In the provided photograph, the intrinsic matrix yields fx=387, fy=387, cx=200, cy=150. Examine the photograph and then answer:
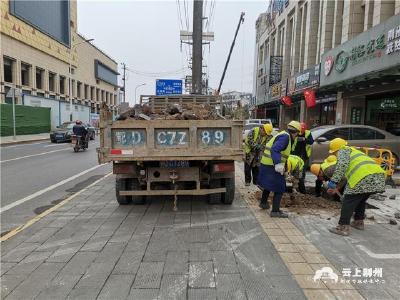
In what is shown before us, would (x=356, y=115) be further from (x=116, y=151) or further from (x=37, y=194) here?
(x=116, y=151)

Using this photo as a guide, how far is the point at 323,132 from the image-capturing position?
37.9 ft

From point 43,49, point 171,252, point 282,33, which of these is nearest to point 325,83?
point 171,252

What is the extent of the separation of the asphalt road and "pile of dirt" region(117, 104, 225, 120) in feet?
7.62

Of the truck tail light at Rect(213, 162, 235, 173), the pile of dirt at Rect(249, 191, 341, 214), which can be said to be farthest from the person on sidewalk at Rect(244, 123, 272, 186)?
the truck tail light at Rect(213, 162, 235, 173)

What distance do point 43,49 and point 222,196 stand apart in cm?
4172

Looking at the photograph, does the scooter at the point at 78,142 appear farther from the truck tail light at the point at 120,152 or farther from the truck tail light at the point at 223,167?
the truck tail light at the point at 223,167

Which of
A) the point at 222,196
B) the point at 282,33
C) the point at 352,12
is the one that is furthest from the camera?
the point at 282,33

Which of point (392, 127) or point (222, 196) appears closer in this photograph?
point (222, 196)

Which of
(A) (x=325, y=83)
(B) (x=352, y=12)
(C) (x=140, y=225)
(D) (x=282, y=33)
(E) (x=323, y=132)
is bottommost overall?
(C) (x=140, y=225)

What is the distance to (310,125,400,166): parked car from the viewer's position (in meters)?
11.3

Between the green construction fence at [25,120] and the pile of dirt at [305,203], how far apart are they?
25.4 meters

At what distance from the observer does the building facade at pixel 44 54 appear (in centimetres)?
3514

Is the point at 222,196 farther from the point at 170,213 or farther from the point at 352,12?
the point at 352,12

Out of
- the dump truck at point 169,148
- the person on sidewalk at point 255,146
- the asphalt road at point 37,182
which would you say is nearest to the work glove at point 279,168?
the dump truck at point 169,148
